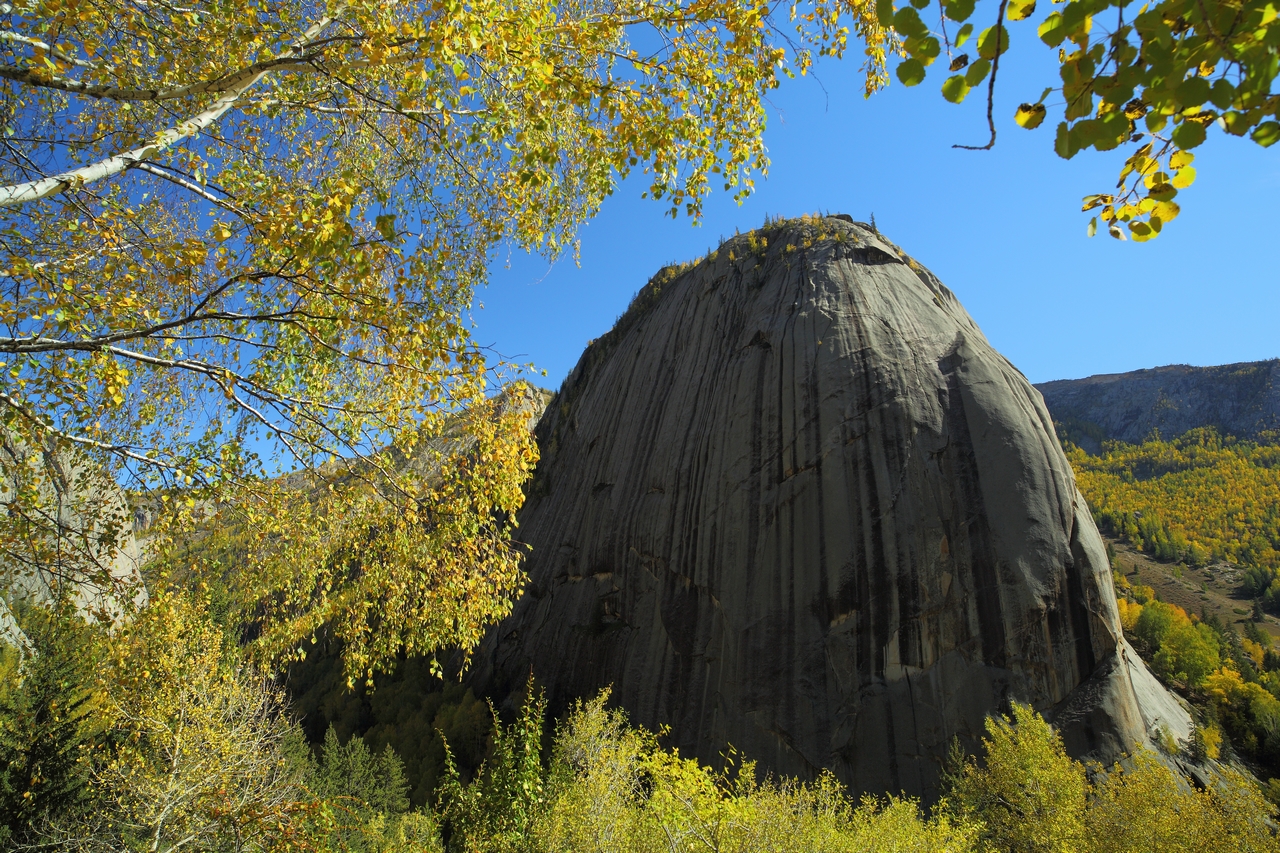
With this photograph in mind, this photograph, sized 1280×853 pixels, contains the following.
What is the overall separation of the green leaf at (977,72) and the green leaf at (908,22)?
0.67 ft

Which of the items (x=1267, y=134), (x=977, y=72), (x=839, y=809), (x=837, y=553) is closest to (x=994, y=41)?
(x=977, y=72)

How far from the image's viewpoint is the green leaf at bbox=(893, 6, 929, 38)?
1.89 meters

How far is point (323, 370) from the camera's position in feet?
18.3

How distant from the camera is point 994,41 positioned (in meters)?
1.87

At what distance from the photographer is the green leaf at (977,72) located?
1.92 m

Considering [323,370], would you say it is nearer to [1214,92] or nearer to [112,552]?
[112,552]

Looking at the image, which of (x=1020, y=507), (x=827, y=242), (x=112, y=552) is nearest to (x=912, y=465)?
(x=1020, y=507)

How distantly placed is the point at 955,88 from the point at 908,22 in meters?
0.27

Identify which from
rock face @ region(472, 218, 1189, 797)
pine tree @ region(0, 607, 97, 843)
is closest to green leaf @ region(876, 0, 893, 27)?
rock face @ region(472, 218, 1189, 797)

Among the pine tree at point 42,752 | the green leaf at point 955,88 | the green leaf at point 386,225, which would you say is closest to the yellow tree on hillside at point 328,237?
the green leaf at point 386,225

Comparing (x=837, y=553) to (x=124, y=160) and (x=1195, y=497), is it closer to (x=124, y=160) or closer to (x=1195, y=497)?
(x=124, y=160)

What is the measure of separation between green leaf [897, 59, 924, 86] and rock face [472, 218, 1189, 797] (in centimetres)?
1457

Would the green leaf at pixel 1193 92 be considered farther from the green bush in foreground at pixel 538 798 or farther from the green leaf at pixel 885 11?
the green bush in foreground at pixel 538 798

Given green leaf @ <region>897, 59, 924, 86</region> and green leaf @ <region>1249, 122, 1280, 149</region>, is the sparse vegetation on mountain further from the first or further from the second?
green leaf @ <region>897, 59, 924, 86</region>
